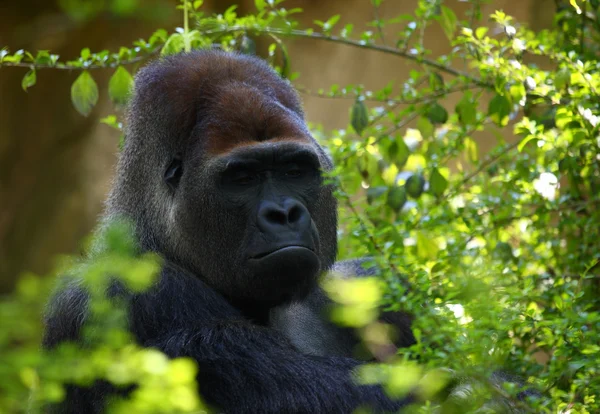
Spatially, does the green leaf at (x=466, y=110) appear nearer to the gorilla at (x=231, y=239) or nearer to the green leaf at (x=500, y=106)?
the green leaf at (x=500, y=106)

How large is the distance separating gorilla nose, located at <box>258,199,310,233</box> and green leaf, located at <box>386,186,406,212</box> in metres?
1.02

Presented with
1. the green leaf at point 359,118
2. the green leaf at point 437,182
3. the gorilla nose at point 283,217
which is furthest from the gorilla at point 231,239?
the green leaf at point 437,182

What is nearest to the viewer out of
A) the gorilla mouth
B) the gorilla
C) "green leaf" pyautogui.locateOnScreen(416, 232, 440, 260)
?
the gorilla

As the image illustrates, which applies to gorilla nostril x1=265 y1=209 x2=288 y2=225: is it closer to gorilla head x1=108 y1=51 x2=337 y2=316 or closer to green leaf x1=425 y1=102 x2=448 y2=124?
gorilla head x1=108 y1=51 x2=337 y2=316

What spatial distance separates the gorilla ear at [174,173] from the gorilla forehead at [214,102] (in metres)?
0.07

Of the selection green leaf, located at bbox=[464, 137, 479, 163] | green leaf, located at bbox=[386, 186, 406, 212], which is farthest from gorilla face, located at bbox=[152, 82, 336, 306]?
green leaf, located at bbox=[464, 137, 479, 163]

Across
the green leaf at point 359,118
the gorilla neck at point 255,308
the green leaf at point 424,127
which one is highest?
the green leaf at point 359,118

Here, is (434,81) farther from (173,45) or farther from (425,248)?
(173,45)

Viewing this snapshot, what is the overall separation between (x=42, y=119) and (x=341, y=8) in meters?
3.73

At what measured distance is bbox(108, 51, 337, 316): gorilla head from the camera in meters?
3.31

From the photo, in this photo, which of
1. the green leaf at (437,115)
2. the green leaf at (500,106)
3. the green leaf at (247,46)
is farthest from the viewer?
the green leaf at (247,46)

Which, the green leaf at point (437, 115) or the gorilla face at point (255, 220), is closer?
the gorilla face at point (255, 220)

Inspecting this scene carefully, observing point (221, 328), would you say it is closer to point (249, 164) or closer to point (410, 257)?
point (249, 164)

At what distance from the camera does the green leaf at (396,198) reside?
168 inches
